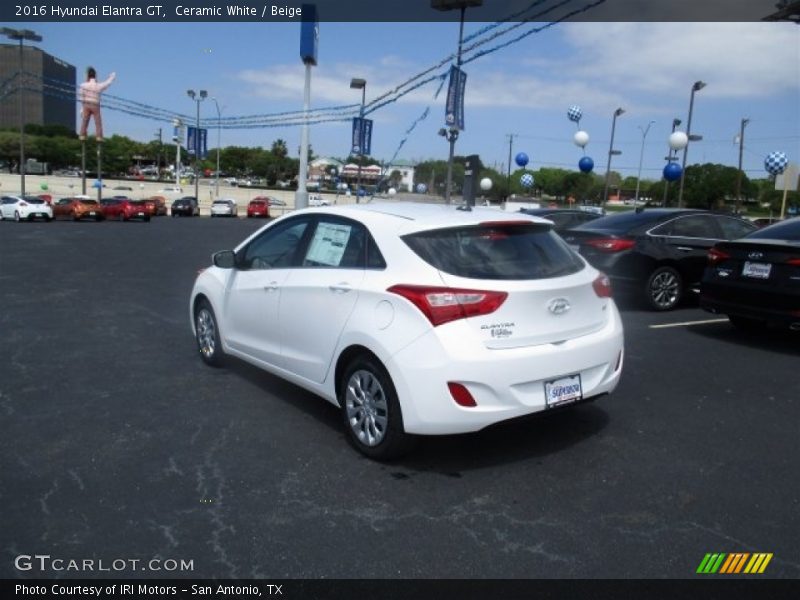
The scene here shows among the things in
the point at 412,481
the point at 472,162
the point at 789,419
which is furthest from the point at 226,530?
the point at 472,162

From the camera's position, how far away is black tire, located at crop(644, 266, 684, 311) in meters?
9.39

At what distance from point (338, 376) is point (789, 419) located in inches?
134

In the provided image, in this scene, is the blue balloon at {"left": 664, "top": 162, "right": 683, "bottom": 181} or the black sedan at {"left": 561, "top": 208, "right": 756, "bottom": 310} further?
the blue balloon at {"left": 664, "top": 162, "right": 683, "bottom": 181}

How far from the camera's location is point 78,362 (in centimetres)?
618

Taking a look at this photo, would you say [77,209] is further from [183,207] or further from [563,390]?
[563,390]

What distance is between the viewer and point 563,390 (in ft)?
13.0

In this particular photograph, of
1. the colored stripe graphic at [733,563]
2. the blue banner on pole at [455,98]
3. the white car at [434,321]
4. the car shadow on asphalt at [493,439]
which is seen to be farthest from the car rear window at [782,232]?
the blue banner on pole at [455,98]

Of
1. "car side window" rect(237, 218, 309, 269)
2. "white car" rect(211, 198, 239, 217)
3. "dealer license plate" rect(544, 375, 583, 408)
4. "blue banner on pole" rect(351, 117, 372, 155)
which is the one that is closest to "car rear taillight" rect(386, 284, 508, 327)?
"dealer license plate" rect(544, 375, 583, 408)

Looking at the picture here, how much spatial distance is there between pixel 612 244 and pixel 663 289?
1019mm

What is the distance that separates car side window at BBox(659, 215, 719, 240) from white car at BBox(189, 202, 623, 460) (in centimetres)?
580

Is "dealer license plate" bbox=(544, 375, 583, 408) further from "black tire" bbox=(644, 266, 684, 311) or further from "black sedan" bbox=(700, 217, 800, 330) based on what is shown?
"black tire" bbox=(644, 266, 684, 311)

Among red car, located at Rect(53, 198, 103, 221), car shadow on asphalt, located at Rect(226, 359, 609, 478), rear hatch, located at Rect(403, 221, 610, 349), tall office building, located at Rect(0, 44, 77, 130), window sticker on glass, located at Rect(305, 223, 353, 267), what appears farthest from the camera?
tall office building, located at Rect(0, 44, 77, 130)

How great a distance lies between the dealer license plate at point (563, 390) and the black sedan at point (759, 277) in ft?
13.0

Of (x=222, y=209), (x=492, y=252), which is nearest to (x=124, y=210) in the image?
(x=222, y=209)
